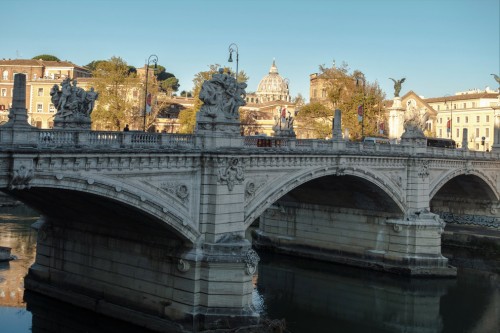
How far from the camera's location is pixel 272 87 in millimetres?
185000

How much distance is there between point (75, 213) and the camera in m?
28.0

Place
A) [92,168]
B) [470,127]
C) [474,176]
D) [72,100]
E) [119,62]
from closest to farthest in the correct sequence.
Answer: [92,168] < [72,100] < [474,176] < [119,62] < [470,127]

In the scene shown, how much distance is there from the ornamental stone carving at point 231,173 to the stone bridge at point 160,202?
44 mm

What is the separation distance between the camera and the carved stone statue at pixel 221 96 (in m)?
26.2

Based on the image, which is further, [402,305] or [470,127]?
[470,127]

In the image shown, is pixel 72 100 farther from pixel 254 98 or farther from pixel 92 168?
pixel 254 98

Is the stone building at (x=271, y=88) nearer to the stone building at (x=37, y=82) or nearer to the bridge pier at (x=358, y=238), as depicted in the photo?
the stone building at (x=37, y=82)

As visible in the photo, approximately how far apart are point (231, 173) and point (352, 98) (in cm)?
4322

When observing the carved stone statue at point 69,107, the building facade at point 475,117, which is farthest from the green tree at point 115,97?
the building facade at point 475,117

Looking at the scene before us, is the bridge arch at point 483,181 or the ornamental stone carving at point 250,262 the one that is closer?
the ornamental stone carving at point 250,262

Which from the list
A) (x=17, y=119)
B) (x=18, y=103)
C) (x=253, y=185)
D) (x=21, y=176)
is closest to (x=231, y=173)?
(x=253, y=185)

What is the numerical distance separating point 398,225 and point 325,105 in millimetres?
33967

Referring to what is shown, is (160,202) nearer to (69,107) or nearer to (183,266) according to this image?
(183,266)

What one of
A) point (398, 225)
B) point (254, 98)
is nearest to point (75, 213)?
point (398, 225)
